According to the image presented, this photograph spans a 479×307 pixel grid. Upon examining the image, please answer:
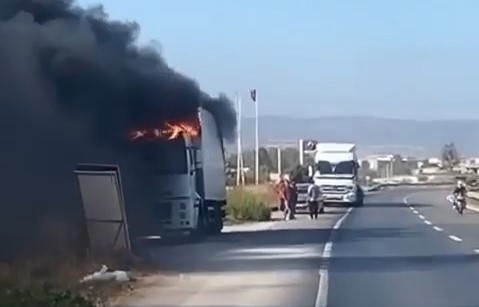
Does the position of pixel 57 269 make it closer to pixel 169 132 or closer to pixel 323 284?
pixel 323 284

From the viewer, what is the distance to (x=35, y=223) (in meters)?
23.2

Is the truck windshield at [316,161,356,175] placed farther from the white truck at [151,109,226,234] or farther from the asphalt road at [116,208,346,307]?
the white truck at [151,109,226,234]

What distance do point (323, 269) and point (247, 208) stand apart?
25.6m

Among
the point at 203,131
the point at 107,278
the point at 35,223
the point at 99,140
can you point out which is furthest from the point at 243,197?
the point at 107,278

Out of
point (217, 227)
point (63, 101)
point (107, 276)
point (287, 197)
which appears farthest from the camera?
point (287, 197)

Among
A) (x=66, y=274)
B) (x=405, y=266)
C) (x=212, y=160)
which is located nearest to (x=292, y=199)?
(x=212, y=160)

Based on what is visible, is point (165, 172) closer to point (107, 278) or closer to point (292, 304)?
point (107, 278)

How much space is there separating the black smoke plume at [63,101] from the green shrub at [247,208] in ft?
54.5

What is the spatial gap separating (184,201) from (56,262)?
9100 millimetres

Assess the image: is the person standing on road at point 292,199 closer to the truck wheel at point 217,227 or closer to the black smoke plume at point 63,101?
the truck wheel at point 217,227

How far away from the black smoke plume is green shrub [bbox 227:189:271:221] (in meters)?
16.6

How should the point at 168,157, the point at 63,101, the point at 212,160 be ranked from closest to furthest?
the point at 63,101 → the point at 168,157 → the point at 212,160

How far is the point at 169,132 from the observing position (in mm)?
30125

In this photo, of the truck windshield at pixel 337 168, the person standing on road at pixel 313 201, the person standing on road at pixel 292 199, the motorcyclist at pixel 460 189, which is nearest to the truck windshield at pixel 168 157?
the person standing on road at pixel 292 199
